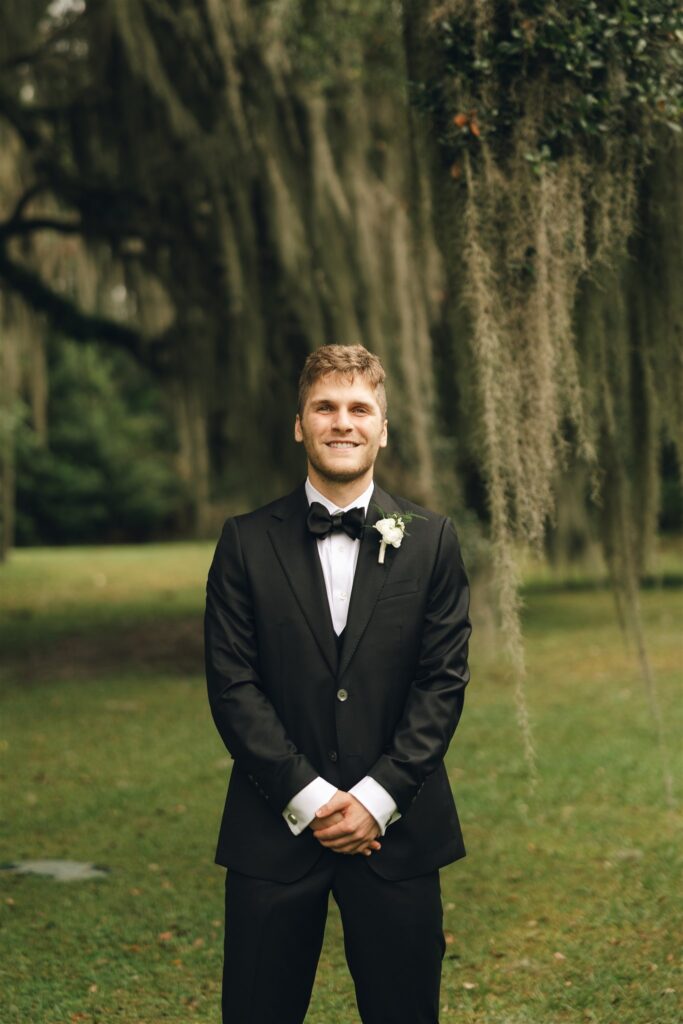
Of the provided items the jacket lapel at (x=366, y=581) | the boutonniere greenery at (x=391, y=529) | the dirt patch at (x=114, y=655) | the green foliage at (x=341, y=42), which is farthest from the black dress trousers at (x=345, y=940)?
the dirt patch at (x=114, y=655)

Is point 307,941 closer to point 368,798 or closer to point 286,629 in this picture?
point 368,798

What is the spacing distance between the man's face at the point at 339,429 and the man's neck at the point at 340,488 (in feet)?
0.09

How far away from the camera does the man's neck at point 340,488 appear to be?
261 centimetres

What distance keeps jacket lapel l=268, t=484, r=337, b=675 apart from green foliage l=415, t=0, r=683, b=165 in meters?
1.52

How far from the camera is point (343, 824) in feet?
7.80

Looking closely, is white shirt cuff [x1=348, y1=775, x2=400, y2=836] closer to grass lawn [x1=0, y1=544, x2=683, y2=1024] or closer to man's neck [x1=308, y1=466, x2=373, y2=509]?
man's neck [x1=308, y1=466, x2=373, y2=509]

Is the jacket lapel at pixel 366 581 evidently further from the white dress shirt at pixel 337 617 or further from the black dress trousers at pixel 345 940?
the black dress trousers at pixel 345 940

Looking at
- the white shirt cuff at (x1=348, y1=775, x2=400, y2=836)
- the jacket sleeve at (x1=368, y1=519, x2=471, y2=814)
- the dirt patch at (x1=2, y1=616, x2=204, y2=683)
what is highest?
the jacket sleeve at (x1=368, y1=519, x2=471, y2=814)

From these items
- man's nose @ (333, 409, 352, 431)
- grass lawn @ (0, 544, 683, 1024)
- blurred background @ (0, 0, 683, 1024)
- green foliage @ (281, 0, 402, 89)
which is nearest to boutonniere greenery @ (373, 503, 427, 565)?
man's nose @ (333, 409, 352, 431)

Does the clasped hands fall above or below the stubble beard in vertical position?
below

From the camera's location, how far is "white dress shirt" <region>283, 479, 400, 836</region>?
7.85ft

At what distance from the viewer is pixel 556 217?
3.58m

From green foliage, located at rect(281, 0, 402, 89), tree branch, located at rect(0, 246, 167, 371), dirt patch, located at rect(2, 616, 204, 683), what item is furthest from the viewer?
tree branch, located at rect(0, 246, 167, 371)

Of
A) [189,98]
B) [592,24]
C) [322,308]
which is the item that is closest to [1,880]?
[592,24]
